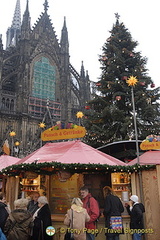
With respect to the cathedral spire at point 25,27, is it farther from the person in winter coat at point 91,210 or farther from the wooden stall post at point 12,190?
the person in winter coat at point 91,210

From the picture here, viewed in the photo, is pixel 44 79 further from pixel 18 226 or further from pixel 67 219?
pixel 18 226

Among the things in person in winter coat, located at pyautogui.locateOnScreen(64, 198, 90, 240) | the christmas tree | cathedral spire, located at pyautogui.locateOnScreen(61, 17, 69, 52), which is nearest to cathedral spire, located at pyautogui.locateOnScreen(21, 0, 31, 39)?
cathedral spire, located at pyautogui.locateOnScreen(61, 17, 69, 52)

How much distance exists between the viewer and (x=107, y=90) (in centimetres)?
1617

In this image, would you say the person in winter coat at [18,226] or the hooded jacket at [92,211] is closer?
the person in winter coat at [18,226]

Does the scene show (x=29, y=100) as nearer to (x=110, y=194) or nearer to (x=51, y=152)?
(x=51, y=152)

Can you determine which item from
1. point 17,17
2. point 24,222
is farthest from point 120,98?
point 17,17

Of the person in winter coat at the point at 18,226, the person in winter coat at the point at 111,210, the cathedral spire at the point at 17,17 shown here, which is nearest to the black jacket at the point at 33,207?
the person in winter coat at the point at 18,226

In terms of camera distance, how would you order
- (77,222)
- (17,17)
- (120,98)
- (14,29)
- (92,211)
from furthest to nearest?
(17,17) < (14,29) < (120,98) < (92,211) < (77,222)

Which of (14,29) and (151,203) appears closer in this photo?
(151,203)

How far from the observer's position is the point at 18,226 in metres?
4.11

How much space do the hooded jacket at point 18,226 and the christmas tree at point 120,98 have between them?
391 inches

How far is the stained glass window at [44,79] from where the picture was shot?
111 ft

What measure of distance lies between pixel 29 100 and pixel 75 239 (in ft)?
93.5

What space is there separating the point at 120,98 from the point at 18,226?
11.6 metres
